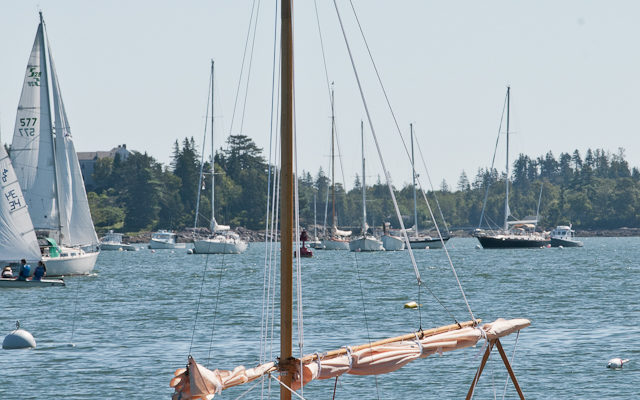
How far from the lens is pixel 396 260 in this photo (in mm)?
115938

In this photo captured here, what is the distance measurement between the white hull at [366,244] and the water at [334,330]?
152 feet

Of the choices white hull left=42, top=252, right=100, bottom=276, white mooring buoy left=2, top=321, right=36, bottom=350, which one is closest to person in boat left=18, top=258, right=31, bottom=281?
white hull left=42, top=252, right=100, bottom=276

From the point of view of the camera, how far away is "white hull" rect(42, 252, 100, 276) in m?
67.0

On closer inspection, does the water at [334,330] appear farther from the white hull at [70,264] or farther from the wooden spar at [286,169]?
the wooden spar at [286,169]

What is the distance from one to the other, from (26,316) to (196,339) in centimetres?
1391

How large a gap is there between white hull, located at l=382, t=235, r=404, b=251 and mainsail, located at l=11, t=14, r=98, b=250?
234ft

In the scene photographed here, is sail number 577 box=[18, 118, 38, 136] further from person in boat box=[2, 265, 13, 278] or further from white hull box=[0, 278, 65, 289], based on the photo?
white hull box=[0, 278, 65, 289]

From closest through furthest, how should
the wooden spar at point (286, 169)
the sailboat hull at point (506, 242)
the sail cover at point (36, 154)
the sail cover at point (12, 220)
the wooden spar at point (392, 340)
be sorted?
1. the wooden spar at point (286, 169)
2. the wooden spar at point (392, 340)
3. the sail cover at point (12, 220)
4. the sail cover at point (36, 154)
5. the sailboat hull at point (506, 242)

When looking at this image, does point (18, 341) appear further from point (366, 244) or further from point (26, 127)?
point (366, 244)

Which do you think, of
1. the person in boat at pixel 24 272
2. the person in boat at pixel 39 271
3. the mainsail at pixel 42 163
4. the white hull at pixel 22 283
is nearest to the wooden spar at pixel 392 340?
the white hull at pixel 22 283

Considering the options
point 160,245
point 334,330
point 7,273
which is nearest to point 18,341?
point 334,330

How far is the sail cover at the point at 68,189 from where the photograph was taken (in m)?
70.6

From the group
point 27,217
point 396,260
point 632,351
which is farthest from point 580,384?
point 396,260

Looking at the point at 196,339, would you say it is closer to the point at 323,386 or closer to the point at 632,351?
the point at 323,386
